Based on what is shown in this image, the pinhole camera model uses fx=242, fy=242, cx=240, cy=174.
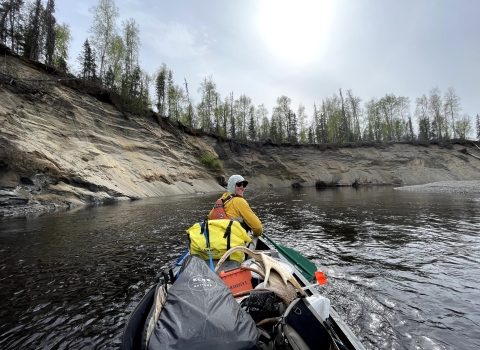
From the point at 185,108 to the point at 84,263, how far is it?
44910mm

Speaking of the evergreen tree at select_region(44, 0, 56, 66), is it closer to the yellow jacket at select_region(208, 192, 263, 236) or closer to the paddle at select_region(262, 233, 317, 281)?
the yellow jacket at select_region(208, 192, 263, 236)

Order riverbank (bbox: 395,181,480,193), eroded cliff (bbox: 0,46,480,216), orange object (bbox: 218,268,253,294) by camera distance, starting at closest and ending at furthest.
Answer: orange object (bbox: 218,268,253,294) → eroded cliff (bbox: 0,46,480,216) → riverbank (bbox: 395,181,480,193)

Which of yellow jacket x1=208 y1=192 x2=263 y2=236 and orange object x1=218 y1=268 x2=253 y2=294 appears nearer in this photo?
orange object x1=218 y1=268 x2=253 y2=294

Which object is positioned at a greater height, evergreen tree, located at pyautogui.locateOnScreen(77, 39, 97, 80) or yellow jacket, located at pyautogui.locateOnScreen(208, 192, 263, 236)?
evergreen tree, located at pyautogui.locateOnScreen(77, 39, 97, 80)

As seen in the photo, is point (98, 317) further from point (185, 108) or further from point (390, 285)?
point (185, 108)

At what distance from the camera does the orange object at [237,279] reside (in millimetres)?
2701

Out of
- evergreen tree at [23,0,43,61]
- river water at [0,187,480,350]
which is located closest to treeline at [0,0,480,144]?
evergreen tree at [23,0,43,61]

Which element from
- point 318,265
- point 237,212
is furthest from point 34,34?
point 318,265

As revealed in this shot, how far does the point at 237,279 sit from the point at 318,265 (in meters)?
3.30

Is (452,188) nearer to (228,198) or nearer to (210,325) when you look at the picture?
(228,198)

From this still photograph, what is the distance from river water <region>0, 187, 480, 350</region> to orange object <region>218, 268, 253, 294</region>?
1554mm

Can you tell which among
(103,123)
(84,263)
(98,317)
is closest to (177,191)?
(103,123)

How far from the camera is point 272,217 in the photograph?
11.8 meters

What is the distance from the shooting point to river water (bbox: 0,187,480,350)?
305cm
